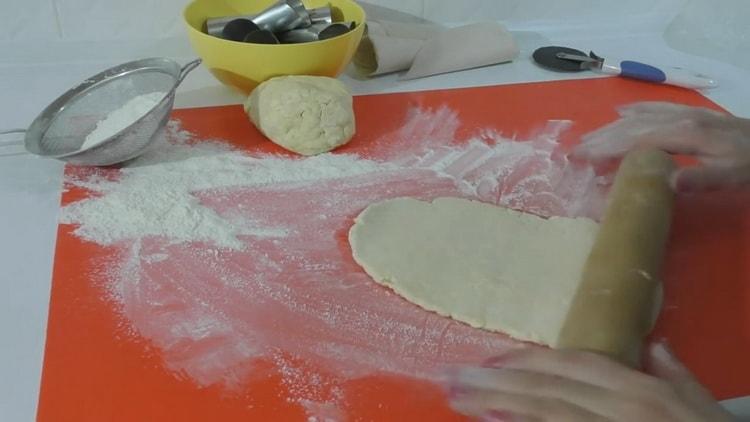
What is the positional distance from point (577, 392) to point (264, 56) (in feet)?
2.28

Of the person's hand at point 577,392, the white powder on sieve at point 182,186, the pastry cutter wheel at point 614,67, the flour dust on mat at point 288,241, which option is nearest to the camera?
the person's hand at point 577,392

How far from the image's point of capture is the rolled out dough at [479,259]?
2.83 feet

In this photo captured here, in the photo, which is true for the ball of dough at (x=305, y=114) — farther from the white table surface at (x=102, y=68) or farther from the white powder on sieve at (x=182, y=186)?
the white table surface at (x=102, y=68)

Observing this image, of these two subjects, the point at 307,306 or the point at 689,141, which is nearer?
the point at 307,306

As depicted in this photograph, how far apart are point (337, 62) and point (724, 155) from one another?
0.57 metres

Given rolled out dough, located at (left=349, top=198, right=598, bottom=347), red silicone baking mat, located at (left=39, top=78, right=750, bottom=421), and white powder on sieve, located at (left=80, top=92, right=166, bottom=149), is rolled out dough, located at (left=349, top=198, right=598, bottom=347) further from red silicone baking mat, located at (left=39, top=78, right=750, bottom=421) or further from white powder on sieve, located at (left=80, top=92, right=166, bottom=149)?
white powder on sieve, located at (left=80, top=92, right=166, bottom=149)

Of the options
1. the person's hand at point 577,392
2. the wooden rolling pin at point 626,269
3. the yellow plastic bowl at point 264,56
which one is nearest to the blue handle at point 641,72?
the wooden rolling pin at point 626,269

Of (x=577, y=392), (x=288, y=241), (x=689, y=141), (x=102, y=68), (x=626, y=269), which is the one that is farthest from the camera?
(x=102, y=68)

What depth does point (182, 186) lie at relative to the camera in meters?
1.05

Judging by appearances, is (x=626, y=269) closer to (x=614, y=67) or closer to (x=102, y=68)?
(x=614, y=67)

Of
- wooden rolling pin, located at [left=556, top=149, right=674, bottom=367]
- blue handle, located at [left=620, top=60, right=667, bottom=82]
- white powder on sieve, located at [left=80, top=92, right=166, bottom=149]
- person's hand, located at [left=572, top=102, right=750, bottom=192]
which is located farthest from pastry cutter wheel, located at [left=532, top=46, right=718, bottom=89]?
white powder on sieve, located at [left=80, top=92, right=166, bottom=149]

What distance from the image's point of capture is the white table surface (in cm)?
82

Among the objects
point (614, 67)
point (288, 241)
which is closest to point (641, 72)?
point (614, 67)

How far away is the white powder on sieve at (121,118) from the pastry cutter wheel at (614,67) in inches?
27.4
